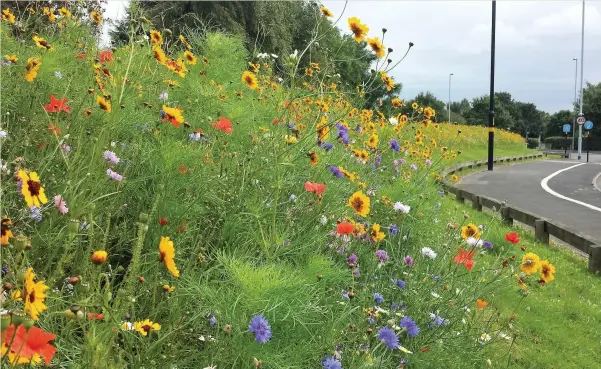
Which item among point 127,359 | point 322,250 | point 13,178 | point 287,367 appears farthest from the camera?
point 322,250

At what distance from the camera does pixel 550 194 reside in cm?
1297

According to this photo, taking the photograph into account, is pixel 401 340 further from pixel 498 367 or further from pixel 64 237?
pixel 64 237

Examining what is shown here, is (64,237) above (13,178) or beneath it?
beneath

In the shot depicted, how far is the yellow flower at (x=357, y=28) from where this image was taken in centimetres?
251

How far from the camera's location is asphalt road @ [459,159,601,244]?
9.48m

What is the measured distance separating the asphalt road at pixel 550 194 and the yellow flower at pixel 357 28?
19.0 ft

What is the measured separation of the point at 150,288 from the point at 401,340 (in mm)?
1100

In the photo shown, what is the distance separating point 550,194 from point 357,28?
39.1ft

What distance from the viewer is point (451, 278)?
8.87 ft

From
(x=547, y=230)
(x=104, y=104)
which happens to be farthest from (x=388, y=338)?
(x=547, y=230)

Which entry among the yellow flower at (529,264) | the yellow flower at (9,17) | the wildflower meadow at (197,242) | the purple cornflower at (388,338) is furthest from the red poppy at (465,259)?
the yellow flower at (9,17)

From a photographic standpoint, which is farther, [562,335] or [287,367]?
[562,335]

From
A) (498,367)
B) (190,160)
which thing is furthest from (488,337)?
(190,160)

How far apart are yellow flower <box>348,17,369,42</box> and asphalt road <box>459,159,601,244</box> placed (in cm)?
578
